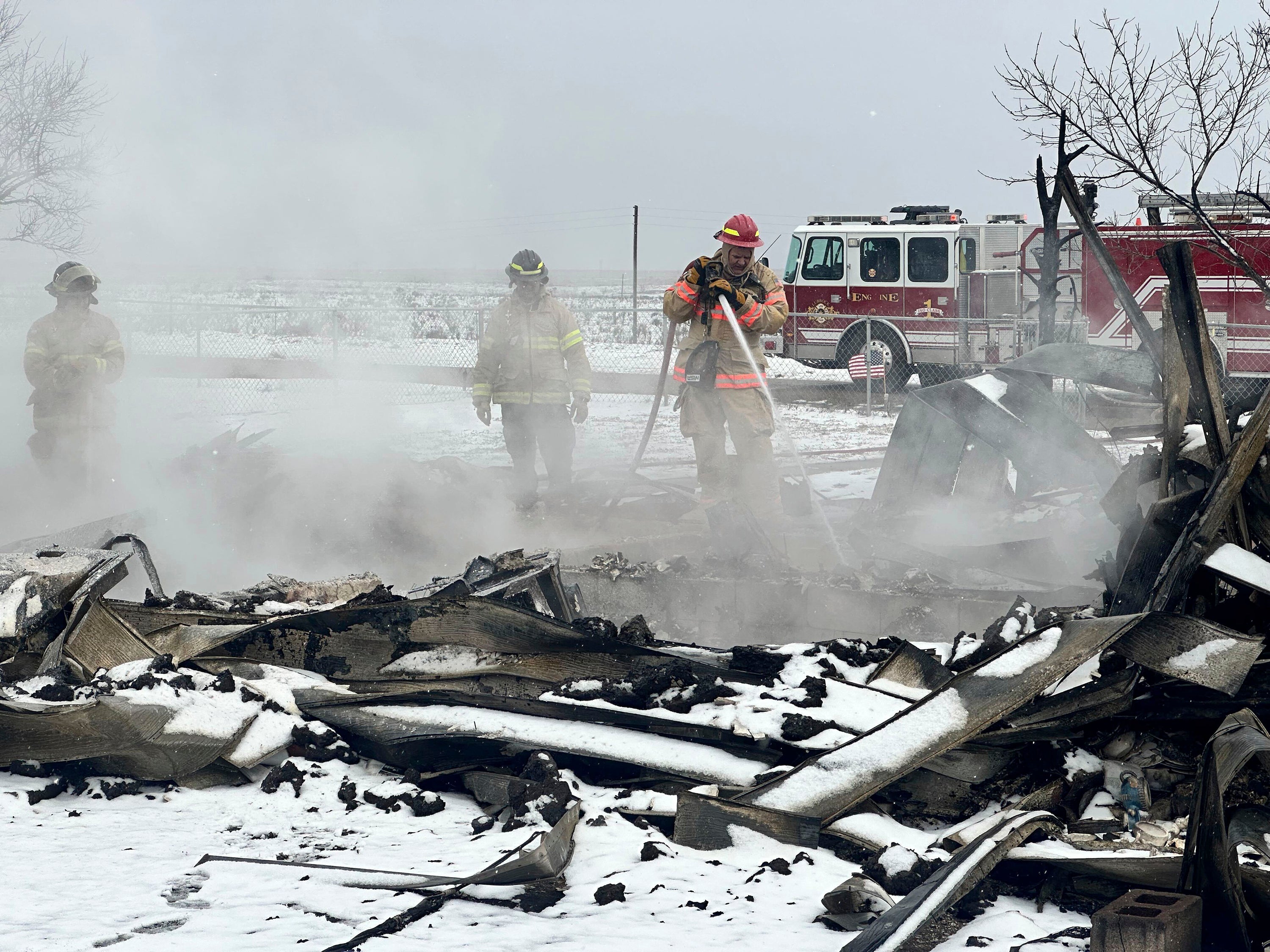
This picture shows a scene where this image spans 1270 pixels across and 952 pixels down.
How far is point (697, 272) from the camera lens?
270 inches

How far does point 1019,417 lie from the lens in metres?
6.05

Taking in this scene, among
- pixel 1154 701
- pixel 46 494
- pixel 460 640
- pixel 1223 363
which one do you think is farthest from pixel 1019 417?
pixel 1223 363

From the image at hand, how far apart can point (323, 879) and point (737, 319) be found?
16.4 feet

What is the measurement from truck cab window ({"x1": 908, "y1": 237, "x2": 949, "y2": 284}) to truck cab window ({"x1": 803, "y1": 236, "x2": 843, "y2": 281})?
1.09 m

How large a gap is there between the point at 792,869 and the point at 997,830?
47 centimetres

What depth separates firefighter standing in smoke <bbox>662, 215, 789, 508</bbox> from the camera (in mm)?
6832

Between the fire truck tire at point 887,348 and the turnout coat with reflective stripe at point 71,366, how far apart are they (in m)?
11.3

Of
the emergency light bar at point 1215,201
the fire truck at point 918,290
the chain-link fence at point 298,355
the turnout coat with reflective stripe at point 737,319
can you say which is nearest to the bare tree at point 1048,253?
the emergency light bar at point 1215,201

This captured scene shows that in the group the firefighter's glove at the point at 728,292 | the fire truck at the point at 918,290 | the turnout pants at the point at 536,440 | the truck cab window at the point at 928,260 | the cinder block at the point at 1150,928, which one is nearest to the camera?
the cinder block at the point at 1150,928

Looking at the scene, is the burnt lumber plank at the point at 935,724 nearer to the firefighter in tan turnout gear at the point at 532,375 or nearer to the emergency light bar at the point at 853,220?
the firefighter in tan turnout gear at the point at 532,375

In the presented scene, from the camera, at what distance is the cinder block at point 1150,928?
6.27ft

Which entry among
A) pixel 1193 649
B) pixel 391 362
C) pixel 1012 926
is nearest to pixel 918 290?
pixel 391 362

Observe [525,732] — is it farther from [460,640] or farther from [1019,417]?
→ [1019,417]

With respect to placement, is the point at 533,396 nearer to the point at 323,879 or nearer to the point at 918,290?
the point at 323,879
